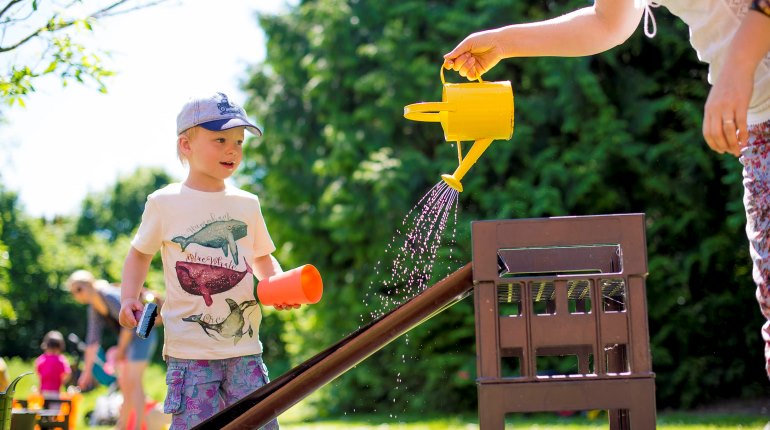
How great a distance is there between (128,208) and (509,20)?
117 feet

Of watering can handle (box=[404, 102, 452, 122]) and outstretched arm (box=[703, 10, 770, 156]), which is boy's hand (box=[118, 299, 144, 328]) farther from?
outstretched arm (box=[703, 10, 770, 156])

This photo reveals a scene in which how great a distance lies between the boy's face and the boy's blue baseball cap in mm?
28

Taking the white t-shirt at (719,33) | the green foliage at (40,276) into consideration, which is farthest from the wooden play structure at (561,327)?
the green foliage at (40,276)

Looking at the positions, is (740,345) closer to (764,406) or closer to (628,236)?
(764,406)

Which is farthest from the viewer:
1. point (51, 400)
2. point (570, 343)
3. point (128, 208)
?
point (128, 208)

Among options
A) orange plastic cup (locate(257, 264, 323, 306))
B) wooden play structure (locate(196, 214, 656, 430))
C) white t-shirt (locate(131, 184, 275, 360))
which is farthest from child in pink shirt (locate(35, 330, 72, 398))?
wooden play structure (locate(196, 214, 656, 430))

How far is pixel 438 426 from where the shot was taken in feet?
23.5

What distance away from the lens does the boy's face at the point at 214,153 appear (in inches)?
117

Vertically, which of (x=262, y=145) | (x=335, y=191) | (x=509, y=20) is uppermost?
(x=509, y=20)

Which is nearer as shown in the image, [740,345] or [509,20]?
[740,345]

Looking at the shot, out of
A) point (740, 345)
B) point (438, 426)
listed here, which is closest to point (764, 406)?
point (740, 345)

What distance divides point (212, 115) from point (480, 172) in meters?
5.84

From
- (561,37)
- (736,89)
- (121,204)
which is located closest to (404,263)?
(561,37)

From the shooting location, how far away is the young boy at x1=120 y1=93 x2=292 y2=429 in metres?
2.79
